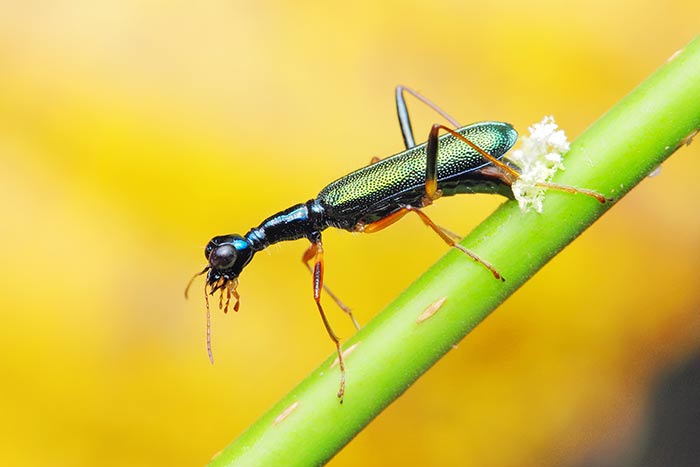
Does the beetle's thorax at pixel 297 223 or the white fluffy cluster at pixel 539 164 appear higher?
the beetle's thorax at pixel 297 223

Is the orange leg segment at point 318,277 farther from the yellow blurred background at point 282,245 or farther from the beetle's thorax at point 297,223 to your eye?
the yellow blurred background at point 282,245

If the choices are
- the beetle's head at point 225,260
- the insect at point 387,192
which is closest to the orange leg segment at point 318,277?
the insect at point 387,192

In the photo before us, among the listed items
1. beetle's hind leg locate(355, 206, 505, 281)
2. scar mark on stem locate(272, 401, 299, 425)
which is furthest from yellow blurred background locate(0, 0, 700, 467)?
scar mark on stem locate(272, 401, 299, 425)

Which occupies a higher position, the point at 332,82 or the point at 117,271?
the point at 332,82

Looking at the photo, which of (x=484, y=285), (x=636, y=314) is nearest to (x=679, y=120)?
(x=484, y=285)

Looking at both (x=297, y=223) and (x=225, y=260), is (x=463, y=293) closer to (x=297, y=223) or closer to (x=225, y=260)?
(x=225, y=260)

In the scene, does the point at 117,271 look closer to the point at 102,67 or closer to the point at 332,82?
the point at 102,67

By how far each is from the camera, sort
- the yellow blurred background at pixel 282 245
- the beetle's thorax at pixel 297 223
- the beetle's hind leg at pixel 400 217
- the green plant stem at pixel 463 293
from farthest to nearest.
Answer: the yellow blurred background at pixel 282 245
the beetle's thorax at pixel 297 223
the beetle's hind leg at pixel 400 217
the green plant stem at pixel 463 293

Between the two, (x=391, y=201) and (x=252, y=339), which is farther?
(x=252, y=339)
